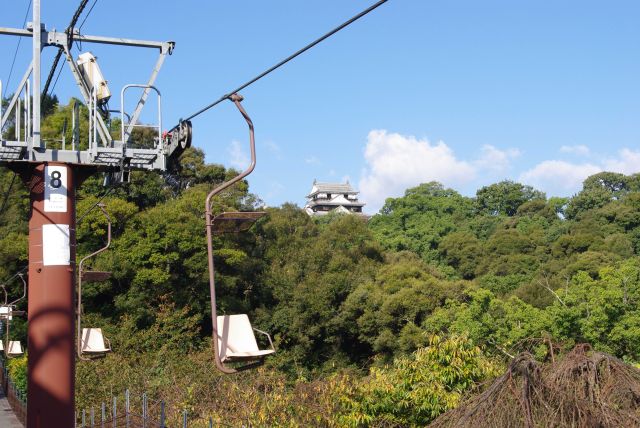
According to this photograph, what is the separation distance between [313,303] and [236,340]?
24.7 metres

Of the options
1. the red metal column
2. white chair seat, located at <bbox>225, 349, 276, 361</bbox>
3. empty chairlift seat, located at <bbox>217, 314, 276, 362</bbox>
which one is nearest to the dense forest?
the red metal column

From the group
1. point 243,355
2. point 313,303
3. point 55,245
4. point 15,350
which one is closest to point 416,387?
point 55,245

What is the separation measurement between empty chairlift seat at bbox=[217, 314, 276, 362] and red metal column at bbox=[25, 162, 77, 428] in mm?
2637

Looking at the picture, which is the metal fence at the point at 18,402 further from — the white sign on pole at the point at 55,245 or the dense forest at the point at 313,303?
the white sign on pole at the point at 55,245

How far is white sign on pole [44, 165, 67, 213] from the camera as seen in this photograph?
8.50 metres

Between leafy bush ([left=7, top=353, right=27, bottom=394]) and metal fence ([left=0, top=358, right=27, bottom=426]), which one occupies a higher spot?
leafy bush ([left=7, top=353, right=27, bottom=394])

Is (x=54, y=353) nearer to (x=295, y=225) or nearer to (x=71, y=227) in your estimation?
(x=71, y=227)

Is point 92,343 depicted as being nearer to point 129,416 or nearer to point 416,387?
point 129,416

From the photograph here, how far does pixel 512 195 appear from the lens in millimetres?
61438

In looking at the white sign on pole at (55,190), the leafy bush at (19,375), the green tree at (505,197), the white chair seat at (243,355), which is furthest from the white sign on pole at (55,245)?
the green tree at (505,197)

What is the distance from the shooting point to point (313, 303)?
102ft

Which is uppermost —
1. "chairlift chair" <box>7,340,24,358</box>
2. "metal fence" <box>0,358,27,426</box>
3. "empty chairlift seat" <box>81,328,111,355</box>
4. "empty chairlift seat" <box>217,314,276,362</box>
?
"empty chairlift seat" <box>217,314,276,362</box>

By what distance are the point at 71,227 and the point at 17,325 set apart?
71.8ft

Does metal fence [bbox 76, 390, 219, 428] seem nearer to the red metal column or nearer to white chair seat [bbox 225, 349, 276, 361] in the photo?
the red metal column
